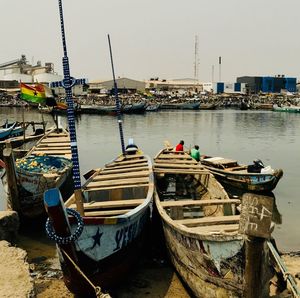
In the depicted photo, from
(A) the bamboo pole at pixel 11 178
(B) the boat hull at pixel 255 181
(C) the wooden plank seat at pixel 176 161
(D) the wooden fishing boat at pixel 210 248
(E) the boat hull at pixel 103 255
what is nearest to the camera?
(D) the wooden fishing boat at pixel 210 248

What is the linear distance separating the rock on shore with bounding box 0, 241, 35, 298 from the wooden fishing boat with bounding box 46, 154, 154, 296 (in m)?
0.82

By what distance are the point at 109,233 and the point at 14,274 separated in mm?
2032

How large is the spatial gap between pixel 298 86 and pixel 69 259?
126 m

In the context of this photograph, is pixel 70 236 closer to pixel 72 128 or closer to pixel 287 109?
pixel 72 128

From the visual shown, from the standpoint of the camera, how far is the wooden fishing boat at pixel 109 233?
25.4ft

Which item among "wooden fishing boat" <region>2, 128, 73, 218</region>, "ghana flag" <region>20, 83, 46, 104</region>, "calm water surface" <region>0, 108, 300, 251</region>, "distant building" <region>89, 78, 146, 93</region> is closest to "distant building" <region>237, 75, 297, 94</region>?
"distant building" <region>89, 78, 146, 93</region>

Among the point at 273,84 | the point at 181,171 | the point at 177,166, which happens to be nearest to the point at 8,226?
the point at 181,171

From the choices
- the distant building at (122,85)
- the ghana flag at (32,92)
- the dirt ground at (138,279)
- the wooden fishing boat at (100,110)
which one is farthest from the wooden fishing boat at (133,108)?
the dirt ground at (138,279)

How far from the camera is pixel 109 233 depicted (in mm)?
8070

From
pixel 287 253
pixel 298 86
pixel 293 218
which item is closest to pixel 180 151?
pixel 293 218

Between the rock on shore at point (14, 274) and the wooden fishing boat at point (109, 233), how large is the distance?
823mm

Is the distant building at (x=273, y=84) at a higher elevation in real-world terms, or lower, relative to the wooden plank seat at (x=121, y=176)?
lower

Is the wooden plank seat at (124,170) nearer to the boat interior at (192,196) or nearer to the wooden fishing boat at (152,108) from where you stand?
the boat interior at (192,196)

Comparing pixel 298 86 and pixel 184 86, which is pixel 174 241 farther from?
pixel 298 86
